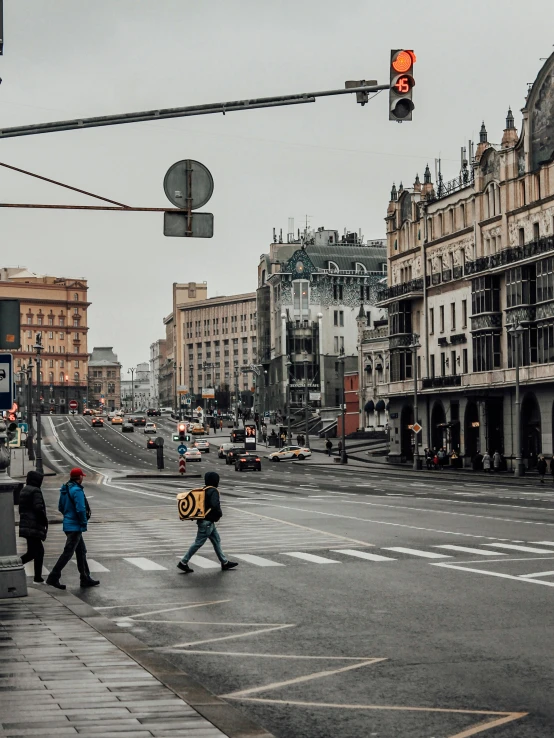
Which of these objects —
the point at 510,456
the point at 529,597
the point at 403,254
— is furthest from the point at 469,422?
the point at 529,597

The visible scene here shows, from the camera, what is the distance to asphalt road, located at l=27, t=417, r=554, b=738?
396 inches

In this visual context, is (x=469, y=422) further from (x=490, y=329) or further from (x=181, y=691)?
(x=181, y=691)

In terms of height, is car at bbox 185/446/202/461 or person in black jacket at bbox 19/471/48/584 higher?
person in black jacket at bbox 19/471/48/584

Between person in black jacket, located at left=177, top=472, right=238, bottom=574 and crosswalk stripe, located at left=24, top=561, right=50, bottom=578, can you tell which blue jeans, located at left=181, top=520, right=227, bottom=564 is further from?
crosswalk stripe, located at left=24, top=561, right=50, bottom=578

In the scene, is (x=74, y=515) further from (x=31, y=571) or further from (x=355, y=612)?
(x=355, y=612)

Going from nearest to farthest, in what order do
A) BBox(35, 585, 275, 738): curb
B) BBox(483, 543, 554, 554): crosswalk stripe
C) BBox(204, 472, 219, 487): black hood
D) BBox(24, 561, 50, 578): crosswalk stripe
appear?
BBox(35, 585, 275, 738): curb
BBox(204, 472, 219, 487): black hood
BBox(24, 561, 50, 578): crosswalk stripe
BBox(483, 543, 554, 554): crosswalk stripe

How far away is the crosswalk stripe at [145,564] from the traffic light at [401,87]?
1077 cm

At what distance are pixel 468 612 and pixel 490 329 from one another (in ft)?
215

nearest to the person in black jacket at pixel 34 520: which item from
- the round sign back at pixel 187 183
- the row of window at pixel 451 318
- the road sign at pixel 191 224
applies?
the road sign at pixel 191 224

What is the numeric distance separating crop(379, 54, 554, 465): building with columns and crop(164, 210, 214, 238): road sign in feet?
179

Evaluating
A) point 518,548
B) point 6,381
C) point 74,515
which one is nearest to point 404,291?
point 518,548

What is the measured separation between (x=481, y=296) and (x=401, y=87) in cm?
6837

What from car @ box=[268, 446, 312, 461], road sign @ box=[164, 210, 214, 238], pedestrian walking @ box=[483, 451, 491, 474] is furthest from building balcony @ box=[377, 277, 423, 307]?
road sign @ box=[164, 210, 214, 238]

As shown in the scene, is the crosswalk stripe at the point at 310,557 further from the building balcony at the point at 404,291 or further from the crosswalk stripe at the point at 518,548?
the building balcony at the point at 404,291
